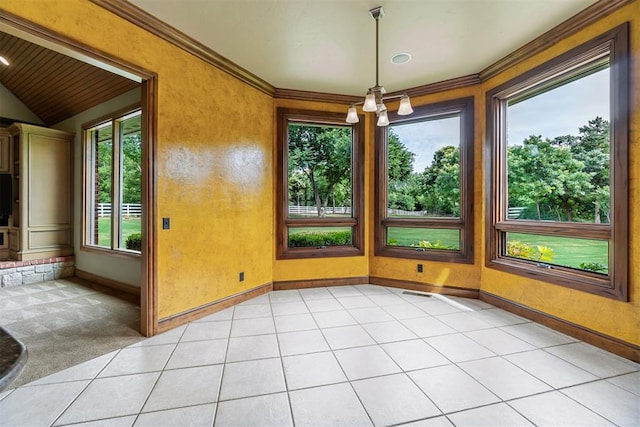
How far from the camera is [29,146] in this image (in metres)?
4.56

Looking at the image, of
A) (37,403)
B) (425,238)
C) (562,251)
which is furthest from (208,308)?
(562,251)

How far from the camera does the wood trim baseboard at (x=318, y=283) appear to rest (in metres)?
4.16

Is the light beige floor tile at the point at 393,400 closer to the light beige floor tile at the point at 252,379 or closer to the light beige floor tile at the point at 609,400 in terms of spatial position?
the light beige floor tile at the point at 252,379

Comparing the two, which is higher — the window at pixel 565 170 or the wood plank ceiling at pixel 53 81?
the wood plank ceiling at pixel 53 81

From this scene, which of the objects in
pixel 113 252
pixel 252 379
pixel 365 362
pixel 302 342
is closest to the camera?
pixel 252 379

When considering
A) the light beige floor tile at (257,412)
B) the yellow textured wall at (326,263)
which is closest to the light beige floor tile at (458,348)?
the light beige floor tile at (257,412)

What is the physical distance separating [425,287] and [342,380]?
96.6 inches

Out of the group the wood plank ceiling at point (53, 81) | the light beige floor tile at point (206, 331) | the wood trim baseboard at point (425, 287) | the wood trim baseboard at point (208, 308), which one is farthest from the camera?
the wood trim baseboard at point (425, 287)

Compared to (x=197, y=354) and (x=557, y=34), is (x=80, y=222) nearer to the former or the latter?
(x=197, y=354)

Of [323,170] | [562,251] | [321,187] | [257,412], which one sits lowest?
[257,412]

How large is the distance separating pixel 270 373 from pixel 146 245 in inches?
64.1

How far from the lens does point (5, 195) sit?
468 centimetres

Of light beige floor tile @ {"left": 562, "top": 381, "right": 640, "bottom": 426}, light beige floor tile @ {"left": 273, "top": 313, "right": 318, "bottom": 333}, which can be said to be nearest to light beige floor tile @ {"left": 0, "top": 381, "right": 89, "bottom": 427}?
light beige floor tile @ {"left": 273, "top": 313, "right": 318, "bottom": 333}

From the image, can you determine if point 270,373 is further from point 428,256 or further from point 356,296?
point 428,256
